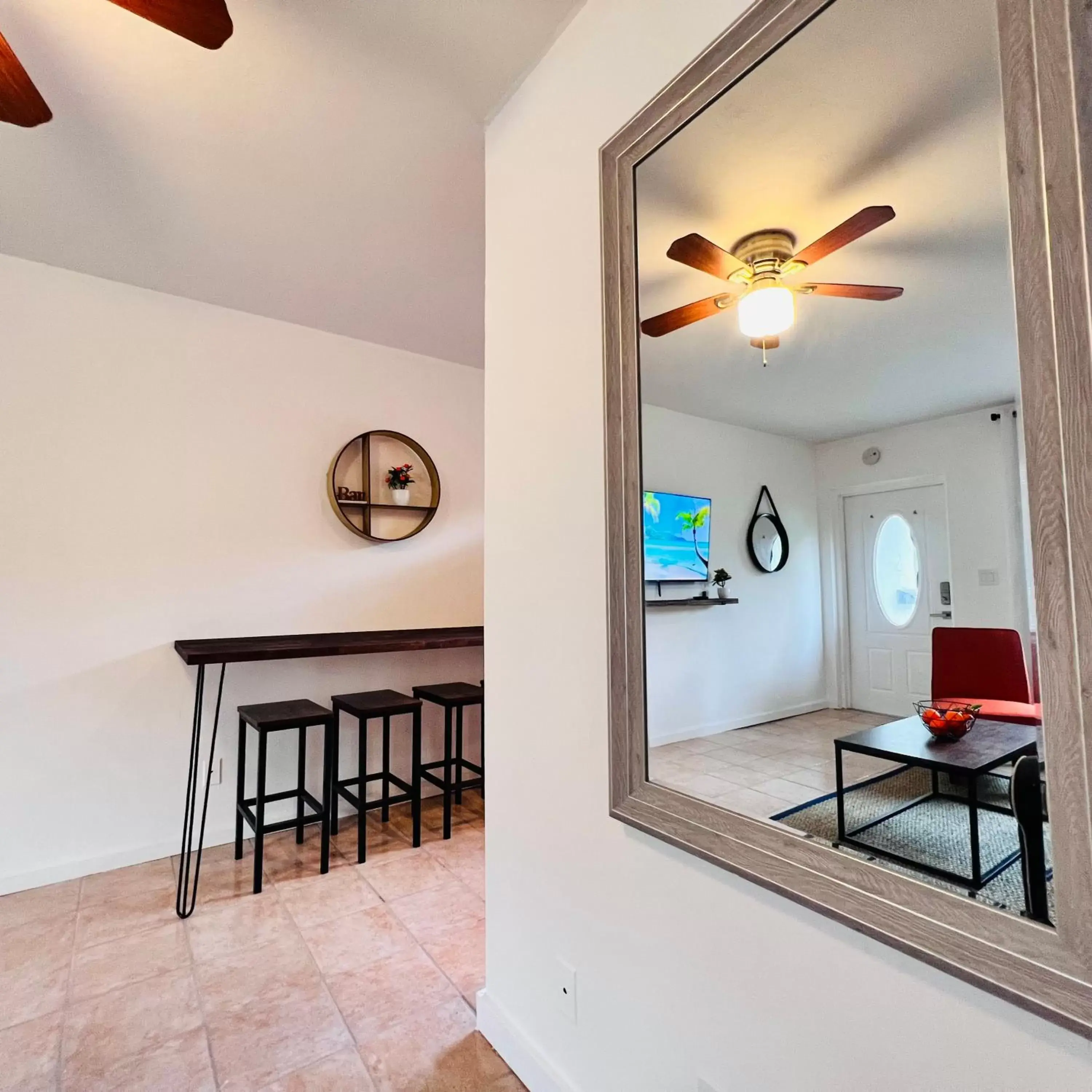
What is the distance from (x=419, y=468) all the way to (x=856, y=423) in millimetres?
2893

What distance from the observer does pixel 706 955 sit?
105 centimetres

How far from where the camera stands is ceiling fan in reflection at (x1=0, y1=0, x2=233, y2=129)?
1.20 metres

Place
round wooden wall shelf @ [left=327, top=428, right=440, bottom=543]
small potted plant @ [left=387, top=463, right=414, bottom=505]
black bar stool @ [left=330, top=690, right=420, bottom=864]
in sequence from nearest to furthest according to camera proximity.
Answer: black bar stool @ [left=330, top=690, right=420, bottom=864] → round wooden wall shelf @ [left=327, top=428, right=440, bottom=543] → small potted plant @ [left=387, top=463, right=414, bottom=505]

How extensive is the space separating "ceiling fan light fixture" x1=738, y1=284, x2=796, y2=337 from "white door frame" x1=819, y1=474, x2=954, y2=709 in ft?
0.94

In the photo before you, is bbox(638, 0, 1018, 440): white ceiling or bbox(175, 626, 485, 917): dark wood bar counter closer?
bbox(638, 0, 1018, 440): white ceiling

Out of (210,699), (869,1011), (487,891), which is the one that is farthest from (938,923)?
(210,699)

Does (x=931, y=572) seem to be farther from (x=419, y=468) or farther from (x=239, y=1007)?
(x=419, y=468)

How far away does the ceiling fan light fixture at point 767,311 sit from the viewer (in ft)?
3.30

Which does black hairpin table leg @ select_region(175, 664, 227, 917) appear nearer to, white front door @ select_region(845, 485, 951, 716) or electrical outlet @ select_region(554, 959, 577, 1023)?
electrical outlet @ select_region(554, 959, 577, 1023)

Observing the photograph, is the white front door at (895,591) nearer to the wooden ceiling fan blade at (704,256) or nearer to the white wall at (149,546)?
the wooden ceiling fan blade at (704,256)

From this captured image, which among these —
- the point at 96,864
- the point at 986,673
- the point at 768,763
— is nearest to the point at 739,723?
the point at 768,763

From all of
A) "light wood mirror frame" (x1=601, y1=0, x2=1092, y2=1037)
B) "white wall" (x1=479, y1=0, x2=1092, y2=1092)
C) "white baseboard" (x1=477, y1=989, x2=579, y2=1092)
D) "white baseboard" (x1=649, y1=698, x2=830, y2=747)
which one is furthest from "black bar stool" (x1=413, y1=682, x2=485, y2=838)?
"light wood mirror frame" (x1=601, y1=0, x2=1092, y2=1037)

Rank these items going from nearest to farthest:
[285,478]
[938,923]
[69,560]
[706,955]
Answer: [938,923] → [706,955] → [69,560] → [285,478]

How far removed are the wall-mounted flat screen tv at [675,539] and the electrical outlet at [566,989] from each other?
35.5 inches
